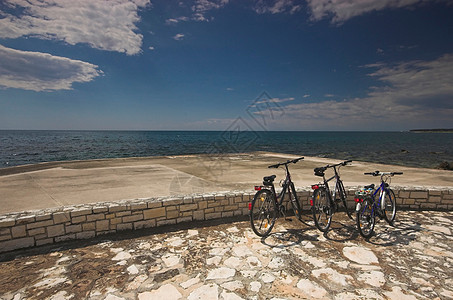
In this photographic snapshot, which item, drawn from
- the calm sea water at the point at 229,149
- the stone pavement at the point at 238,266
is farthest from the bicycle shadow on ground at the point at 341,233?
the calm sea water at the point at 229,149

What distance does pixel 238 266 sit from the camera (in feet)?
9.76

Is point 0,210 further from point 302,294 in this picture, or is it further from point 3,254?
point 302,294

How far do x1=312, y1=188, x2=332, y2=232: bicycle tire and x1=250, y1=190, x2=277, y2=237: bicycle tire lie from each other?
2.45ft

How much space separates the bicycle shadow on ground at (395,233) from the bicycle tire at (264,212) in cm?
160

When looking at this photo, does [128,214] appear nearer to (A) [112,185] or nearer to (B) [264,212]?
(B) [264,212]

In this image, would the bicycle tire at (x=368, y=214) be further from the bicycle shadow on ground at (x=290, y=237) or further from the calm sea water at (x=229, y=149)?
the calm sea water at (x=229, y=149)

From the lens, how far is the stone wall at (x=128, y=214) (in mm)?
3344

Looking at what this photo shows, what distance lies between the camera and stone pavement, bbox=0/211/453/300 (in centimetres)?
248

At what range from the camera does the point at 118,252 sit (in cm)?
331

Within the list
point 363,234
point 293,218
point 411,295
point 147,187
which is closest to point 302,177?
point 293,218

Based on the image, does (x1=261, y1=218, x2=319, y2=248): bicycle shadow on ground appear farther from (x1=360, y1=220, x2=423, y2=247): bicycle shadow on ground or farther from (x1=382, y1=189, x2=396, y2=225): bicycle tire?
(x1=382, y1=189, x2=396, y2=225): bicycle tire

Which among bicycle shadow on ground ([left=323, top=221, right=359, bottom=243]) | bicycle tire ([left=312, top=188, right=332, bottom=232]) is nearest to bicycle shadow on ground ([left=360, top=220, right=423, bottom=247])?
bicycle shadow on ground ([left=323, top=221, right=359, bottom=243])

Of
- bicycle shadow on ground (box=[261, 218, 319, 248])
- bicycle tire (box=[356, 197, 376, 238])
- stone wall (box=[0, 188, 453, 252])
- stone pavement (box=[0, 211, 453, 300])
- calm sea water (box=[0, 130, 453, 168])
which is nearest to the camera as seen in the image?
stone pavement (box=[0, 211, 453, 300])

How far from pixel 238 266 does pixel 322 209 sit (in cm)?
210
